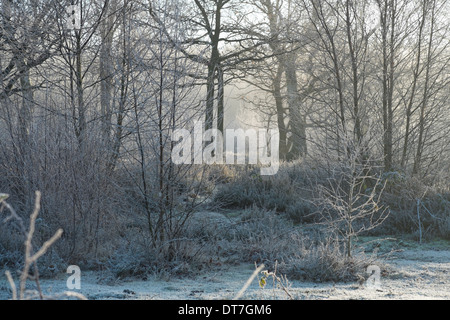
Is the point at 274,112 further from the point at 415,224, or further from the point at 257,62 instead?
the point at 415,224

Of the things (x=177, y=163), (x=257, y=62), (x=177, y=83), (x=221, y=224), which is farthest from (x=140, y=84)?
(x=257, y=62)

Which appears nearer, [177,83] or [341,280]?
[341,280]

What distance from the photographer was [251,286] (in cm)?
481

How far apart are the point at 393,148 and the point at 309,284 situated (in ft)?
16.3

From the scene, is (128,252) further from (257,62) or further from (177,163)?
(257,62)

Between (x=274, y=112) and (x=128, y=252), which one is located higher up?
(x=274, y=112)

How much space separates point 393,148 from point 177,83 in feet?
16.8

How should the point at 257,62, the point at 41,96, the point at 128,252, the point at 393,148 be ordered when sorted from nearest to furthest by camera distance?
the point at 128,252
the point at 41,96
the point at 393,148
the point at 257,62

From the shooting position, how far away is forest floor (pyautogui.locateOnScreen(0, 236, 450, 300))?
4176 millimetres

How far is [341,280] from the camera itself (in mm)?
5141

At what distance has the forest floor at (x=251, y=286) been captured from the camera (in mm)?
4176

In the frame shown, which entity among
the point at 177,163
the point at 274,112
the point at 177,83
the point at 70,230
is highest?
the point at 274,112
